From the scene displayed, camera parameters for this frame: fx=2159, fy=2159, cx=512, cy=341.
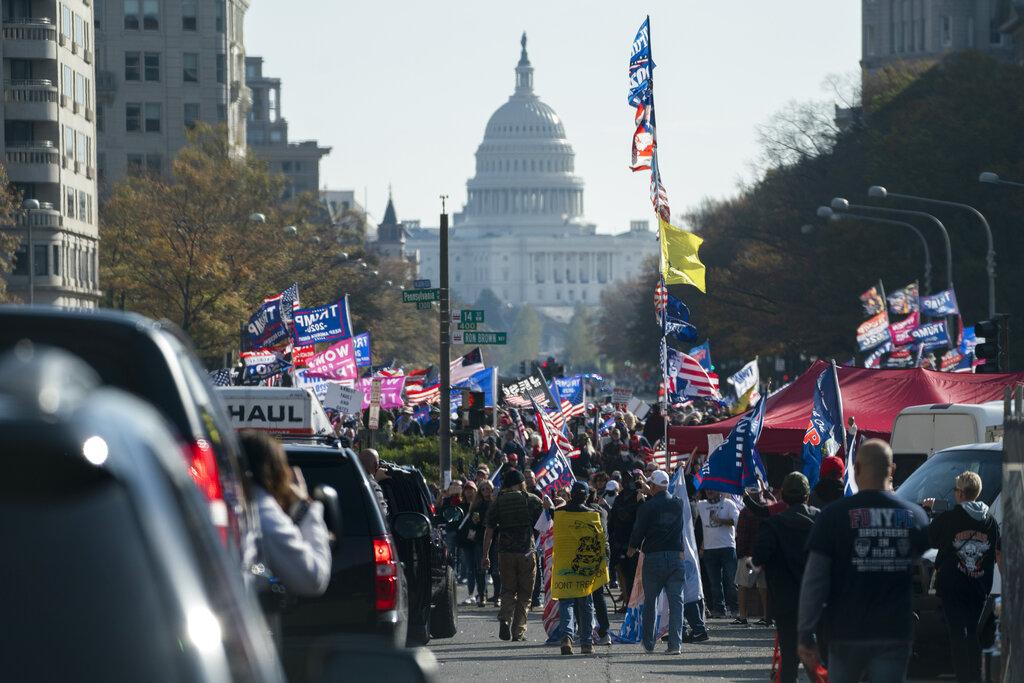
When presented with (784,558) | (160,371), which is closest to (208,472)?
(160,371)

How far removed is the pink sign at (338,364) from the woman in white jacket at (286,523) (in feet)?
109

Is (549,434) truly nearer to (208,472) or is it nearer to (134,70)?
(208,472)

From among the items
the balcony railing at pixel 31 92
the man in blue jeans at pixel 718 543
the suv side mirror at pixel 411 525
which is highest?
the balcony railing at pixel 31 92

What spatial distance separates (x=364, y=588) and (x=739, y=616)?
32.9 feet

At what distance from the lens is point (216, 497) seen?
→ 140 inches

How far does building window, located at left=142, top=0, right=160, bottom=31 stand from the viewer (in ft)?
344

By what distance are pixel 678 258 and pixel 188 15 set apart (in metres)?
81.1

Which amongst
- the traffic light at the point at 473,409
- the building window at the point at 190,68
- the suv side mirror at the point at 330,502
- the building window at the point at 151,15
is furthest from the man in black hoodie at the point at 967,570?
the building window at the point at 151,15

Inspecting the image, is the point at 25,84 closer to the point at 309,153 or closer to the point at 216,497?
the point at 216,497

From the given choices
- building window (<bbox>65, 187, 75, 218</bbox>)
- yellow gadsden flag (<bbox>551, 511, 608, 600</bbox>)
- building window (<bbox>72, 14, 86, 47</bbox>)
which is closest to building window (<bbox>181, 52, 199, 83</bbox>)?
building window (<bbox>72, 14, 86, 47</bbox>)

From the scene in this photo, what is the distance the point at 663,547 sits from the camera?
15.8m

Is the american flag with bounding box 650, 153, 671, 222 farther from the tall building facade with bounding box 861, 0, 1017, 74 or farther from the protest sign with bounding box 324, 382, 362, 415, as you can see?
the tall building facade with bounding box 861, 0, 1017, 74

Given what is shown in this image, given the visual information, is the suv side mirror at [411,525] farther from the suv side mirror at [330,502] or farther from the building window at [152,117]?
the building window at [152,117]

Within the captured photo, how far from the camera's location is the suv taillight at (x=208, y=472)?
3404 millimetres
